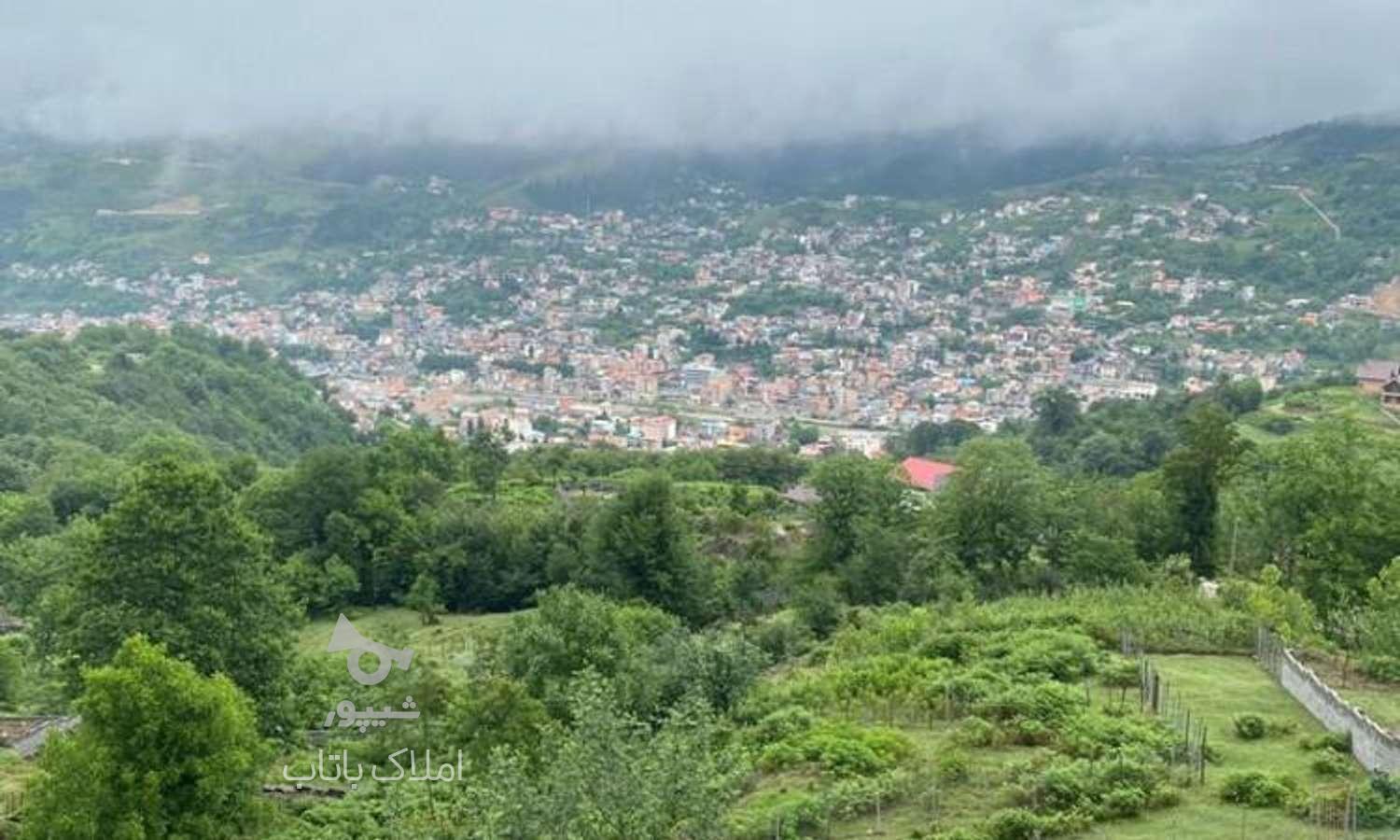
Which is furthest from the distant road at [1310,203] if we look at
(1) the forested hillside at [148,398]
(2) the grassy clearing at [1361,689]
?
(2) the grassy clearing at [1361,689]

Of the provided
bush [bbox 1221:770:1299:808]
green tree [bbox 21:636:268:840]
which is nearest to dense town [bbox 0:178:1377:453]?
green tree [bbox 21:636:268:840]

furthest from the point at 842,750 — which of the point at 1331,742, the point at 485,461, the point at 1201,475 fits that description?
the point at 485,461

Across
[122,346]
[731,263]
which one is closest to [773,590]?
[122,346]

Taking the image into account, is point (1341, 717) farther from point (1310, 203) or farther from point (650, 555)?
point (1310, 203)

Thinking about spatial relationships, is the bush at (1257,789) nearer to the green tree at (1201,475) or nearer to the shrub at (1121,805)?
the shrub at (1121,805)

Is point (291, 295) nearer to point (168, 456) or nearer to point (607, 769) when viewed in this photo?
point (168, 456)
